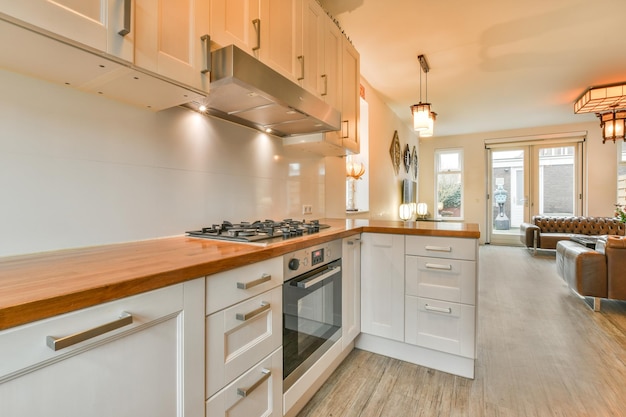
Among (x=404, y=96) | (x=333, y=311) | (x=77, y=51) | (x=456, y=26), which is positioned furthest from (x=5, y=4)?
(x=404, y=96)

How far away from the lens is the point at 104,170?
120cm

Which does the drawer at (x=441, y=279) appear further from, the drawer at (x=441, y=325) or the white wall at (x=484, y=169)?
the white wall at (x=484, y=169)

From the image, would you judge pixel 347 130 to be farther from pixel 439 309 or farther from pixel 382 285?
pixel 439 309

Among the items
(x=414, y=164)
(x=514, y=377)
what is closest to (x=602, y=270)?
(x=514, y=377)

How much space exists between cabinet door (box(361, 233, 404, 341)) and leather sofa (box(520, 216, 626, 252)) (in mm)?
5576

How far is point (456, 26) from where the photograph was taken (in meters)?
2.86


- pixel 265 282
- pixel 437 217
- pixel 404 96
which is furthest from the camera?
pixel 437 217

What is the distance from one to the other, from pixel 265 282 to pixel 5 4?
108cm

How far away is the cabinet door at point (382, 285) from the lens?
2008mm

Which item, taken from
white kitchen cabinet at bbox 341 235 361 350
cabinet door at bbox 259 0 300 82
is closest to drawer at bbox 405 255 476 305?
white kitchen cabinet at bbox 341 235 361 350

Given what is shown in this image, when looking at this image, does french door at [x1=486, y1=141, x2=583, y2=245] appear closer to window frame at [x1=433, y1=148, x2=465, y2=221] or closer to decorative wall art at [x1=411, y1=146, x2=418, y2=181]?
window frame at [x1=433, y1=148, x2=465, y2=221]

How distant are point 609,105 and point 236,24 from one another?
606cm

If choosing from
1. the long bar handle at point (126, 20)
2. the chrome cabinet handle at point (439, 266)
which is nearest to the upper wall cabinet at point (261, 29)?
the long bar handle at point (126, 20)

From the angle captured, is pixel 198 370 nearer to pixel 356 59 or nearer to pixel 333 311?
pixel 333 311
